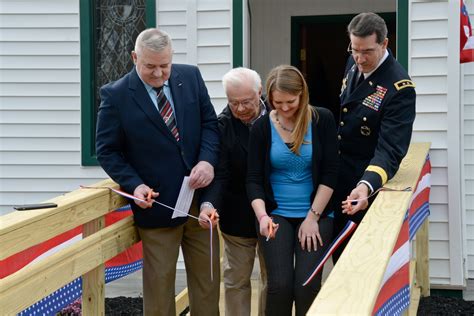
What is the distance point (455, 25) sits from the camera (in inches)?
230

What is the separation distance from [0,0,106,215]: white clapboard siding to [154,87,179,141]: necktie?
3.16 meters

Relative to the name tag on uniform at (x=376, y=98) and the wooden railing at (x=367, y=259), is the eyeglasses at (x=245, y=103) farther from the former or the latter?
the wooden railing at (x=367, y=259)

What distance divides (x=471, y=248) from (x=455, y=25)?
188 centimetres

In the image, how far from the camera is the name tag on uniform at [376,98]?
384cm

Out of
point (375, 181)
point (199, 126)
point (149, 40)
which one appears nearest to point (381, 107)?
point (375, 181)

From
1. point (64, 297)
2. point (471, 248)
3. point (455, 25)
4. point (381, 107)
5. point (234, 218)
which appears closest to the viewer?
point (64, 297)

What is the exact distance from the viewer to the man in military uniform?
3.66m

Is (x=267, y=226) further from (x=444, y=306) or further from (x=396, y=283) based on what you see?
(x=444, y=306)

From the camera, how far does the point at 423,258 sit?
5.84 m

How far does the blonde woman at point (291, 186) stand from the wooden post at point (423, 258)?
84.9 inches

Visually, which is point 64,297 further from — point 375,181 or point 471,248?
point 471,248

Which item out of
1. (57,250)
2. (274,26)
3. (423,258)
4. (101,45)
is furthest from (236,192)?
(274,26)

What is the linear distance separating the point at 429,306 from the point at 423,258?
0.40 metres

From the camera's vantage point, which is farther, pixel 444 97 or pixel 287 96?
pixel 444 97
